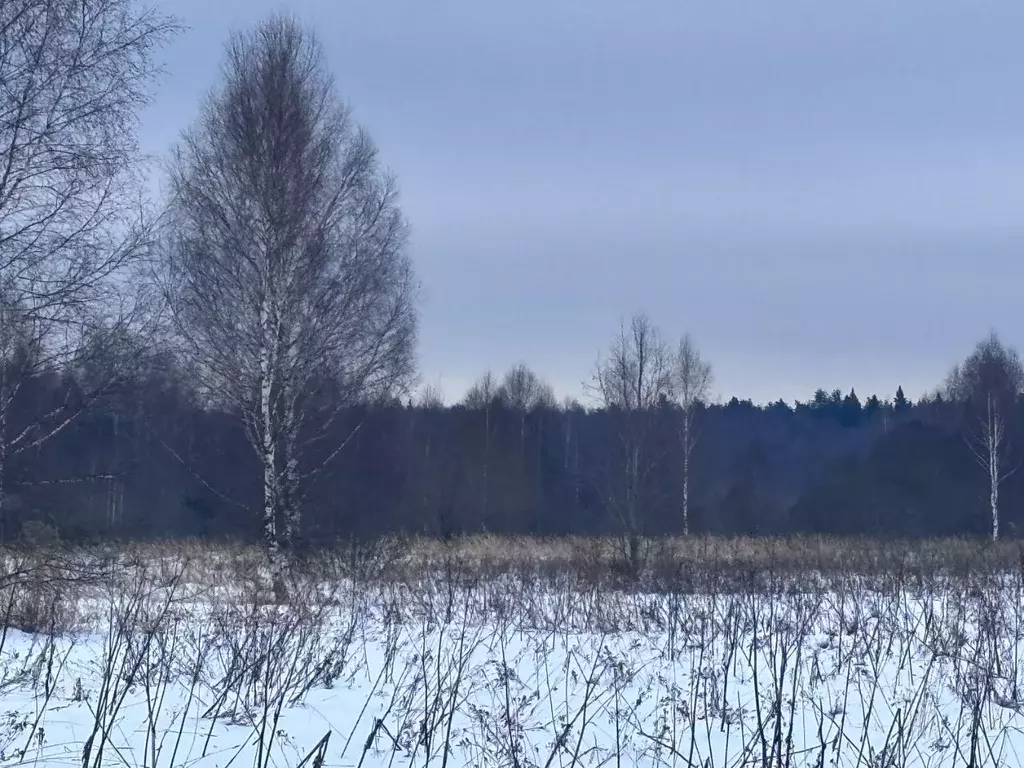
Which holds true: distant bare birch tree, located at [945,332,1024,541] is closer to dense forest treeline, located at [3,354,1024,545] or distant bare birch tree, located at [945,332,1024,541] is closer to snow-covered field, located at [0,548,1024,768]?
dense forest treeline, located at [3,354,1024,545]

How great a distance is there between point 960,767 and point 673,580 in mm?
6169

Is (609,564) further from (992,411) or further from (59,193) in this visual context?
(992,411)

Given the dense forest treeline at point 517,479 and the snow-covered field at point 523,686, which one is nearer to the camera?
the snow-covered field at point 523,686

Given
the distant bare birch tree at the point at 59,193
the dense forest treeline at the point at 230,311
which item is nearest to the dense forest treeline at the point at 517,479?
the dense forest treeline at the point at 230,311

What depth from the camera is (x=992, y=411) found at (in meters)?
31.5

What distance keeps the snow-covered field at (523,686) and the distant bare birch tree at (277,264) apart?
11.8ft

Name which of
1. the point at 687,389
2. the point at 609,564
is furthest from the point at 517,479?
the point at 609,564

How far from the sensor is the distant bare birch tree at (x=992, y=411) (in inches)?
1229

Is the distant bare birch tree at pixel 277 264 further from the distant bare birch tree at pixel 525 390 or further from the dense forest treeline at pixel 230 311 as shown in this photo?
the distant bare birch tree at pixel 525 390

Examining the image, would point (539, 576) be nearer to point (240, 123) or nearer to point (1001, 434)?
point (240, 123)

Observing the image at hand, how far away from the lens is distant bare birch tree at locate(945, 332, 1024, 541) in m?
31.2

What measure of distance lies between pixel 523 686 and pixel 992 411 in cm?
3068

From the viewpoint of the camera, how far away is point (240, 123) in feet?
40.7

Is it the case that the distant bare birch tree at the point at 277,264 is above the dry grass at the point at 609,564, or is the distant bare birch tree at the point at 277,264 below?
above
